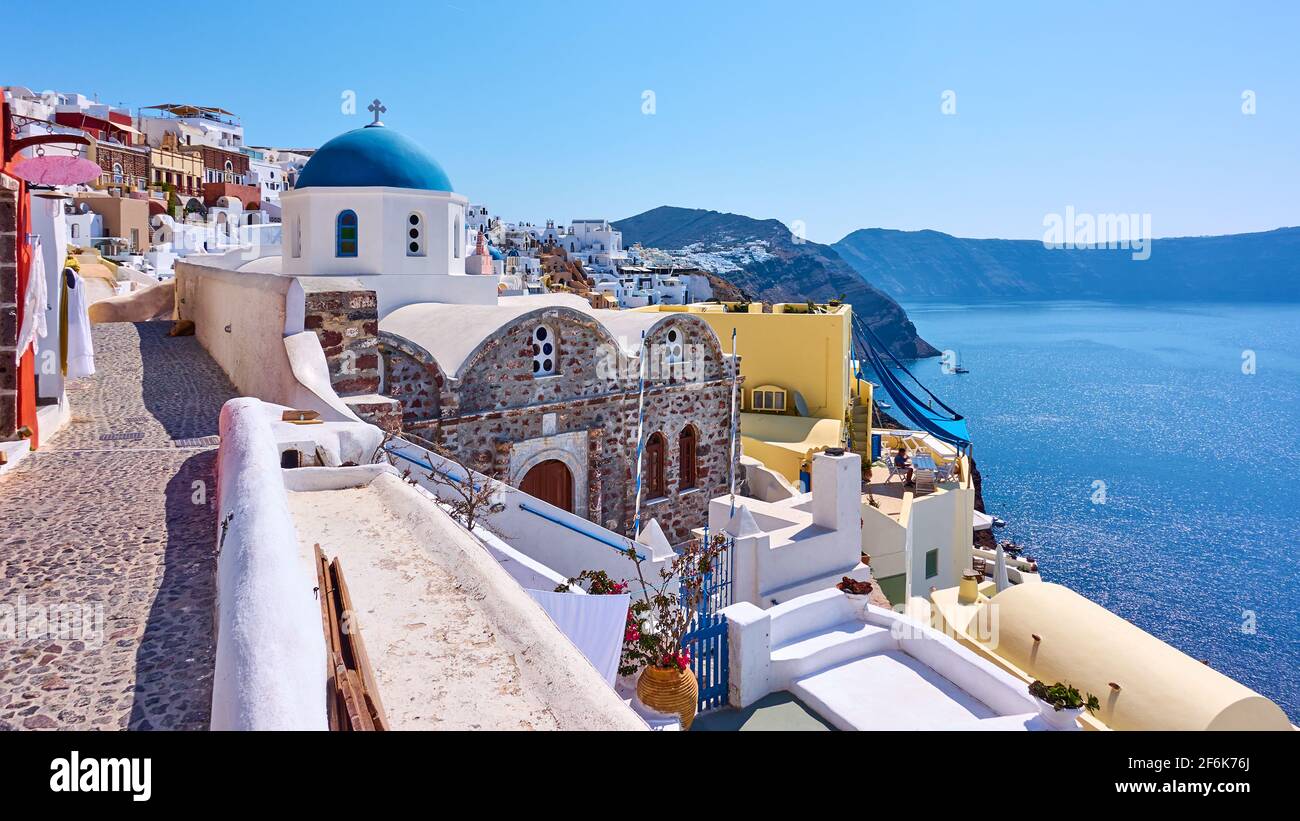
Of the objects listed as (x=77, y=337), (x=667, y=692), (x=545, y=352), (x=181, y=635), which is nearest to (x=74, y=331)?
(x=77, y=337)

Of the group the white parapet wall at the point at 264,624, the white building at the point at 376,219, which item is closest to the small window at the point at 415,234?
the white building at the point at 376,219

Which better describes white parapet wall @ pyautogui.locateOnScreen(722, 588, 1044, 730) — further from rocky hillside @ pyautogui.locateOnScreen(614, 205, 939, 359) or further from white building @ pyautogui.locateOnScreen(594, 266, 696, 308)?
rocky hillside @ pyautogui.locateOnScreen(614, 205, 939, 359)

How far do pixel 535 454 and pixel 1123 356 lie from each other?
370ft

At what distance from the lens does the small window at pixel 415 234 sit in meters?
13.3

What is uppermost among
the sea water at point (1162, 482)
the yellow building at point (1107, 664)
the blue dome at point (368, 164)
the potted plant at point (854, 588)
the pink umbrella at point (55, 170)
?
the blue dome at point (368, 164)

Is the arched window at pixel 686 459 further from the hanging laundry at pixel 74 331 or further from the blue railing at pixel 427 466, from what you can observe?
the hanging laundry at pixel 74 331

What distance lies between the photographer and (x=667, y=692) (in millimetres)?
6102

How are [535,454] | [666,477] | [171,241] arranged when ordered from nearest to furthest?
[535,454] < [666,477] < [171,241]

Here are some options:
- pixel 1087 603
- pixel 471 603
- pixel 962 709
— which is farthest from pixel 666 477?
pixel 471 603

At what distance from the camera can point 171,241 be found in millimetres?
35188

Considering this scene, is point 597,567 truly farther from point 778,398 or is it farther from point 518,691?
point 778,398

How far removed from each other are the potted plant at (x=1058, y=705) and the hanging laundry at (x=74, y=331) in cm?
885

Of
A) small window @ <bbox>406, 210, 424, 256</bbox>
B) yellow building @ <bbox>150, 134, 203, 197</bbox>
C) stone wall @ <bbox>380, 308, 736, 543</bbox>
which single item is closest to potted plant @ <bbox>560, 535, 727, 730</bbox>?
stone wall @ <bbox>380, 308, 736, 543</bbox>
